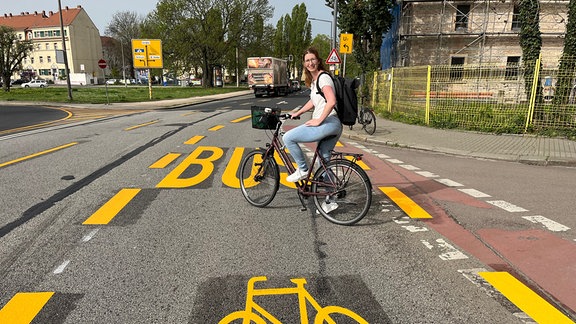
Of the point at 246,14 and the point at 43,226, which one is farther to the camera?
the point at 246,14

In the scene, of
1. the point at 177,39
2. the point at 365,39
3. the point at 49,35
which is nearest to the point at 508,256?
the point at 365,39

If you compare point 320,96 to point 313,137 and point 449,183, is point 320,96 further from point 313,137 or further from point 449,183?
point 449,183

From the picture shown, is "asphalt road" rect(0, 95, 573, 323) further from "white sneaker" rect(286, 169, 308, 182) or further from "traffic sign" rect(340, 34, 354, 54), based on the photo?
"traffic sign" rect(340, 34, 354, 54)

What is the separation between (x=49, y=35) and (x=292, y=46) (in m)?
56.1

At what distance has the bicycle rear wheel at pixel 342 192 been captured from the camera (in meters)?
4.39


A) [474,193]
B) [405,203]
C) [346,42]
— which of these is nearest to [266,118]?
[405,203]

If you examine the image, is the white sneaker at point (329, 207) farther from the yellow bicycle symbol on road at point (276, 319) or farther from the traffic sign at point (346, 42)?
the traffic sign at point (346, 42)

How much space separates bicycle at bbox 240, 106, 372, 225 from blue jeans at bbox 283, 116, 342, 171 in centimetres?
10

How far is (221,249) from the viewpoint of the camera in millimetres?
3789

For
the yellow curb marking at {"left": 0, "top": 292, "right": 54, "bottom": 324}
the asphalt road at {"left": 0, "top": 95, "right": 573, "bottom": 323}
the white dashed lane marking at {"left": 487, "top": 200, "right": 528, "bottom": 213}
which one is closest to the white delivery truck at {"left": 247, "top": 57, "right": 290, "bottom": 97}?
the asphalt road at {"left": 0, "top": 95, "right": 573, "bottom": 323}

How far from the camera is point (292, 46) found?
86500 millimetres

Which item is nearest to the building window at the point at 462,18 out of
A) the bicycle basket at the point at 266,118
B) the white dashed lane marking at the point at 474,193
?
the white dashed lane marking at the point at 474,193

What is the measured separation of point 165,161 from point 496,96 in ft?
33.0

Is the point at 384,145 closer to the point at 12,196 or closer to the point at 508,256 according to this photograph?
the point at 508,256
